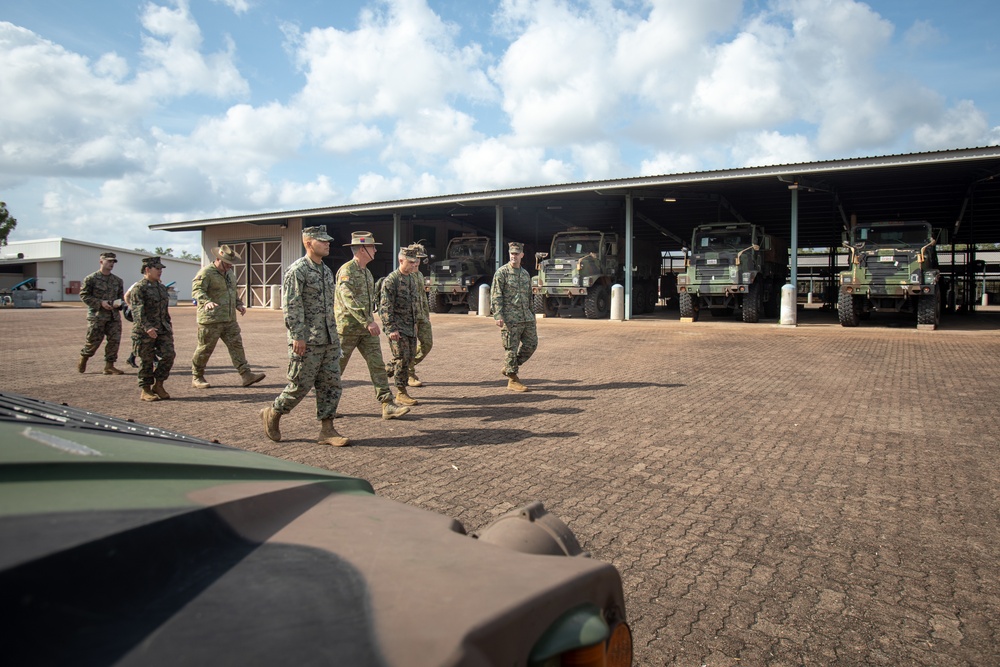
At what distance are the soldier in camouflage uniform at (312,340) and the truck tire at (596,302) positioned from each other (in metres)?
15.1

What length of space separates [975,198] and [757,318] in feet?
28.4

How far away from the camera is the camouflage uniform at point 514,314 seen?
812cm

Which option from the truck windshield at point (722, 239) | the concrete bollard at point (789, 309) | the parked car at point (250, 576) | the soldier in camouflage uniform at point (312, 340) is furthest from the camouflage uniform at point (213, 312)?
the truck windshield at point (722, 239)

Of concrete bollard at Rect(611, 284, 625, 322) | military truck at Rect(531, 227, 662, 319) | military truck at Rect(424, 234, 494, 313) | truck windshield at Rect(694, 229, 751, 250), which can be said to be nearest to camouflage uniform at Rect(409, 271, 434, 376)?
military truck at Rect(531, 227, 662, 319)

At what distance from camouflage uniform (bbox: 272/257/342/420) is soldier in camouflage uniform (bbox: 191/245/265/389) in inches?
119

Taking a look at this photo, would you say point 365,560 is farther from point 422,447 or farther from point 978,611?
point 422,447

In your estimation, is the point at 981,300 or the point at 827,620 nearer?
the point at 827,620

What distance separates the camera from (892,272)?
15.5m

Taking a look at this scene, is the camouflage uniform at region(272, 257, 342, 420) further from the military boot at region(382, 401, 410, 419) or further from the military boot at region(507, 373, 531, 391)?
the military boot at region(507, 373, 531, 391)

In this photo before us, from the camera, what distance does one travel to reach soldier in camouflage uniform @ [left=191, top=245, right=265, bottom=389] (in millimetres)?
7914

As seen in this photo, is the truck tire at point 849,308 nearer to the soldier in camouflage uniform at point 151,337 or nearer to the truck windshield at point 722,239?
the truck windshield at point 722,239

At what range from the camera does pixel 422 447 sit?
5293 mm

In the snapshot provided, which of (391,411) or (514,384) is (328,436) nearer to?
(391,411)

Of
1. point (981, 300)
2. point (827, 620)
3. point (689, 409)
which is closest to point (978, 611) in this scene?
point (827, 620)
